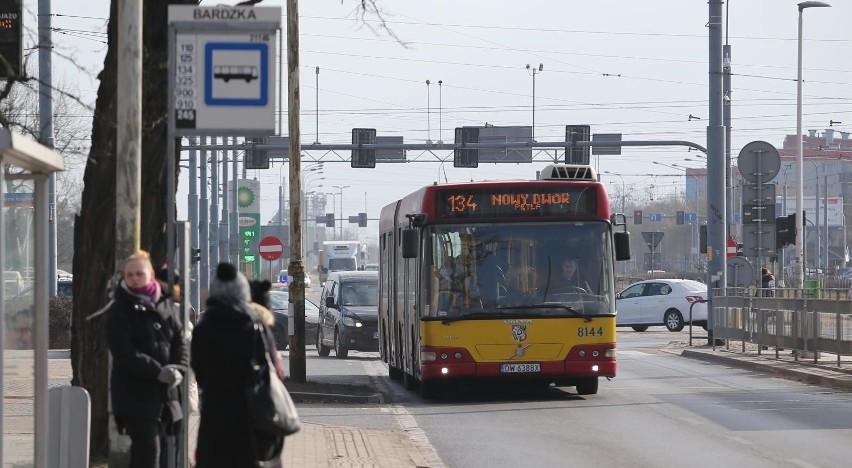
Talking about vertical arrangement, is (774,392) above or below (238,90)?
below

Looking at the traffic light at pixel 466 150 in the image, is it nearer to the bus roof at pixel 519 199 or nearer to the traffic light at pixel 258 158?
the traffic light at pixel 258 158

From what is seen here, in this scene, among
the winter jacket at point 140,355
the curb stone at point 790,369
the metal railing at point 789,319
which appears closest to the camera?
the winter jacket at point 140,355

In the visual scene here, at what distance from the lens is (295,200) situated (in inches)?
862

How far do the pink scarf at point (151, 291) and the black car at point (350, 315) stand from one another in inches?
806

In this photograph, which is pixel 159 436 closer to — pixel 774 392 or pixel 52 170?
pixel 52 170

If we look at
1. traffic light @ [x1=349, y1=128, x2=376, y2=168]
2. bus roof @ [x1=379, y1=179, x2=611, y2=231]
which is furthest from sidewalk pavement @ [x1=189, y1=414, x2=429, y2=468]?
traffic light @ [x1=349, y1=128, x2=376, y2=168]

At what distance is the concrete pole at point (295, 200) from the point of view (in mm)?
21469

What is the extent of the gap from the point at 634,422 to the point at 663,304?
27.1 m

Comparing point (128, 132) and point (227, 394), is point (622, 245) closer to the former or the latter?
point (128, 132)

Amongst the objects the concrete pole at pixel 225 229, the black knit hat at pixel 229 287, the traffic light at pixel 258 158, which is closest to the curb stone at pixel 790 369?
the black knit hat at pixel 229 287

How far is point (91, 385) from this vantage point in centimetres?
1166

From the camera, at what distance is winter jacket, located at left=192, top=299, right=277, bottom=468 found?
7391 mm

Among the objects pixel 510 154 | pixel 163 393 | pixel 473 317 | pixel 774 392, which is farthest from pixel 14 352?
pixel 510 154

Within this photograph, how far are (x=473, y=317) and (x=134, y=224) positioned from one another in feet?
31.5
